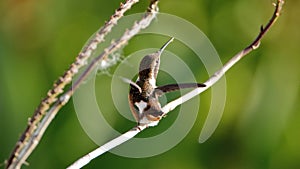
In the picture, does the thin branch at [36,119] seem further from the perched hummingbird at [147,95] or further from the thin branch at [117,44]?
the perched hummingbird at [147,95]

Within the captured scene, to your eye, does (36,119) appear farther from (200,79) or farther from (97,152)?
(200,79)

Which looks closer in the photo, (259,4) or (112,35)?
(112,35)

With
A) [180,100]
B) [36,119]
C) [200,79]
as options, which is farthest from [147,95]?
[200,79]

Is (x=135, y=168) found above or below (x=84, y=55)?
above

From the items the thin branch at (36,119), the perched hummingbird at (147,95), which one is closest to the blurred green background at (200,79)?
the perched hummingbird at (147,95)

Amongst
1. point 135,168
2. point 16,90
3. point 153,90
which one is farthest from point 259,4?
point 153,90

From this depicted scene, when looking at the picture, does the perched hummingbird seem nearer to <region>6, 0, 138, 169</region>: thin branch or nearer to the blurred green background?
<region>6, 0, 138, 169</region>: thin branch

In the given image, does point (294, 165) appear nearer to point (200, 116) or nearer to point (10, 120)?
point (200, 116)

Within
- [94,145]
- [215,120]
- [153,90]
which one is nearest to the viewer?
[153,90]
